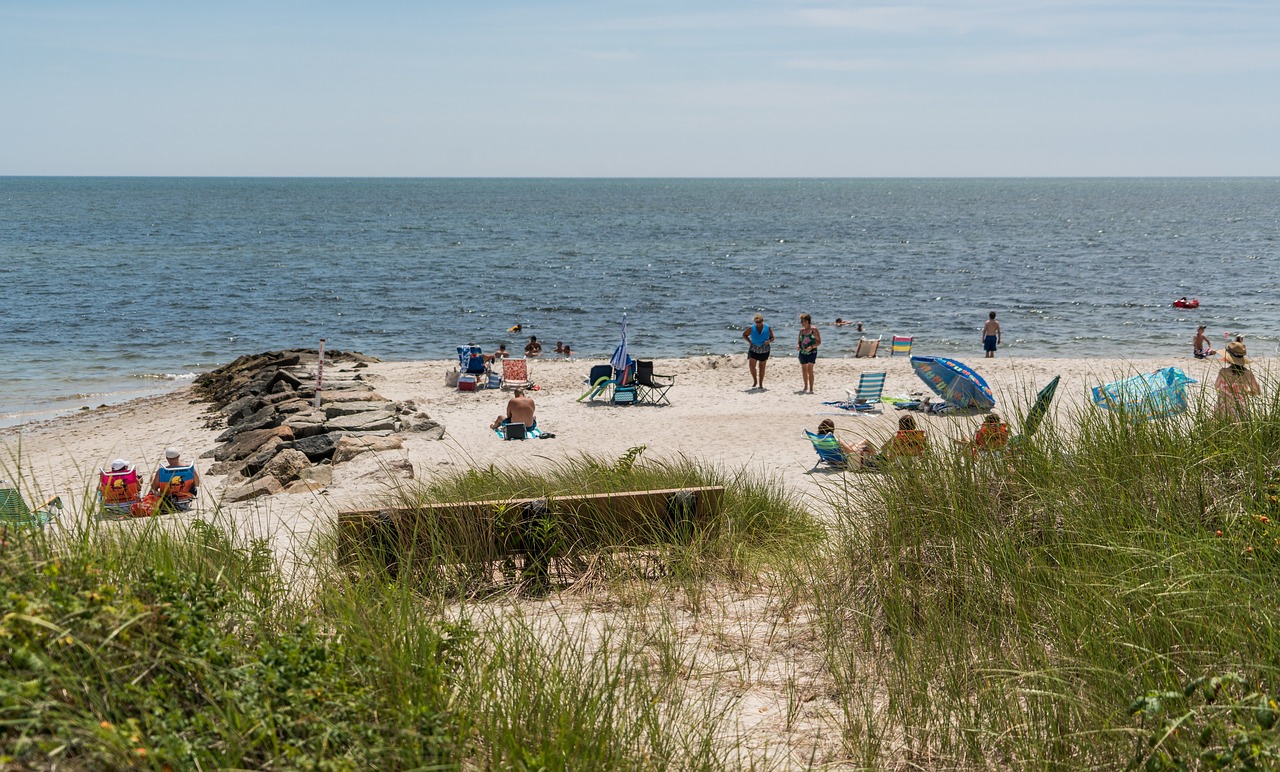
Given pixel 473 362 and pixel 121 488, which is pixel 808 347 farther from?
pixel 121 488

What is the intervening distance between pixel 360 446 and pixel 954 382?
8719 millimetres

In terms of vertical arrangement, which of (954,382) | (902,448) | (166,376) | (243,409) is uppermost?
(902,448)

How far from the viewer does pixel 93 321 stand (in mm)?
30594

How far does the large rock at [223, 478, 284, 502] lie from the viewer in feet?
34.3

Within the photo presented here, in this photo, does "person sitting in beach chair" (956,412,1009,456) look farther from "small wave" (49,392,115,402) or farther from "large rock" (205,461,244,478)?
"small wave" (49,392,115,402)

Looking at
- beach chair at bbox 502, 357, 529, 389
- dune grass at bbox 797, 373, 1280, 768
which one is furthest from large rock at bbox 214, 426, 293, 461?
dune grass at bbox 797, 373, 1280, 768

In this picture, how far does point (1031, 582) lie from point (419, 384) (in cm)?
1642

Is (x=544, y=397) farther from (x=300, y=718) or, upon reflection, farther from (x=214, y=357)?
(x=300, y=718)

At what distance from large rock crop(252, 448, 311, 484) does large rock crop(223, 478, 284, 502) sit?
243 mm

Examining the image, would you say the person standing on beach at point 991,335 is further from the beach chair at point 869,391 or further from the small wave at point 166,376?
the small wave at point 166,376

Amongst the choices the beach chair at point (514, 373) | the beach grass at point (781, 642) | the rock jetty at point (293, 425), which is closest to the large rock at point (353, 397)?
the rock jetty at point (293, 425)

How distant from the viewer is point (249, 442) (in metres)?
13.3

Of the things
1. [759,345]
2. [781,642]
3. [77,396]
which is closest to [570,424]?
[759,345]

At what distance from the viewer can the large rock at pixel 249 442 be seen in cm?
1310
